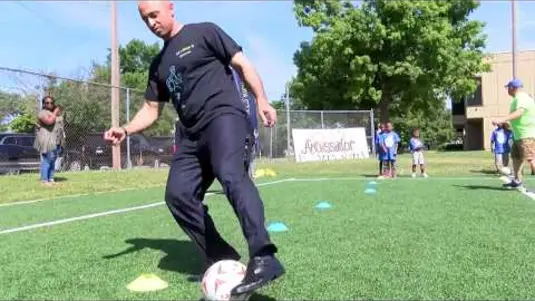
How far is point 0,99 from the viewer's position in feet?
48.1

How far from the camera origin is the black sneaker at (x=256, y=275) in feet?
10.3

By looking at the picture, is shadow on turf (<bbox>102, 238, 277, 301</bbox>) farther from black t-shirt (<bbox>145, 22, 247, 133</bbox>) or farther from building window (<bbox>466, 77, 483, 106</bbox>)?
building window (<bbox>466, 77, 483, 106</bbox>)

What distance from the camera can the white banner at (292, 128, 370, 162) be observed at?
26.5 meters

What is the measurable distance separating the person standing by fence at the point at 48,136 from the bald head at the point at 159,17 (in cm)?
945

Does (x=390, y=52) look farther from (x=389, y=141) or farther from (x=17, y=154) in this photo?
(x=17, y=154)

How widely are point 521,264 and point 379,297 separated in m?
1.39

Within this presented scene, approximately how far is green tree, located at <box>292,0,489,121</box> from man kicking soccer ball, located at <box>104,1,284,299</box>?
117ft

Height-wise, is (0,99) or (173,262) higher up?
(0,99)

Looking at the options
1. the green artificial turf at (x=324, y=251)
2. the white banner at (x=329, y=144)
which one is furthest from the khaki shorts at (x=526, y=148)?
the white banner at (x=329, y=144)

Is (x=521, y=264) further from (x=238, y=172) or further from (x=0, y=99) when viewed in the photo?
(x=0, y=99)

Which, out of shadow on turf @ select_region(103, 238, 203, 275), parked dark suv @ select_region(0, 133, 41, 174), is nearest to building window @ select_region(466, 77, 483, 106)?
parked dark suv @ select_region(0, 133, 41, 174)

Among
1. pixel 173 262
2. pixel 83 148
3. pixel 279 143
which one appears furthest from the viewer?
pixel 279 143

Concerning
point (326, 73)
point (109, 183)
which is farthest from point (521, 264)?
point (326, 73)

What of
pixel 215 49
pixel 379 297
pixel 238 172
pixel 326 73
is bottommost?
pixel 379 297
